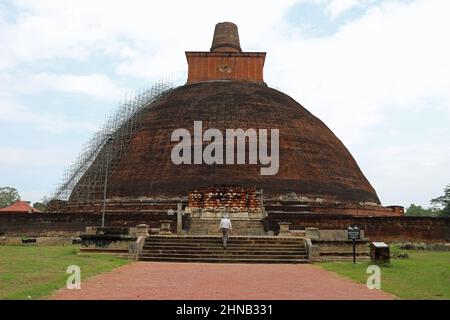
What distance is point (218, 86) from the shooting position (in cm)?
2605

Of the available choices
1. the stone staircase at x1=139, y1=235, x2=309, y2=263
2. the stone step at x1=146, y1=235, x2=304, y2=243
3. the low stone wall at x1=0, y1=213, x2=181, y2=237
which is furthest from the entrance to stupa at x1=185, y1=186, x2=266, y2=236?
the stone staircase at x1=139, y1=235, x2=309, y2=263

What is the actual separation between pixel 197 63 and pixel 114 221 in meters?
11.7

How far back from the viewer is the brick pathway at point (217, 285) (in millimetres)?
6508

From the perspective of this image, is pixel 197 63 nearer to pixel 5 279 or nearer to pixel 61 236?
pixel 61 236

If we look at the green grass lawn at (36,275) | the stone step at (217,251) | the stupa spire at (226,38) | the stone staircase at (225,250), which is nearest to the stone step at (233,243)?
the stone staircase at (225,250)

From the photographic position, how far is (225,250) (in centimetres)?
1292

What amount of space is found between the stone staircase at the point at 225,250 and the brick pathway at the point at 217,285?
6.10 feet

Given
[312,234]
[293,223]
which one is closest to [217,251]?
[312,234]

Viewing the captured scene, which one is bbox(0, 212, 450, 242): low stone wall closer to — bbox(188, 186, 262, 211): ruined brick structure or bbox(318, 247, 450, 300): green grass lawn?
bbox(188, 186, 262, 211): ruined brick structure

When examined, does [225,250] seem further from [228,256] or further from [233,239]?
[233,239]

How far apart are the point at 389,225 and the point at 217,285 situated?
1377 cm

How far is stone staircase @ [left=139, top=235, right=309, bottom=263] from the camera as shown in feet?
40.5
